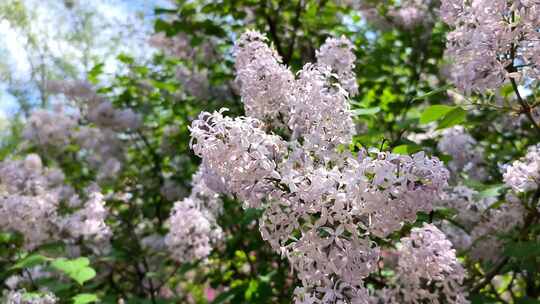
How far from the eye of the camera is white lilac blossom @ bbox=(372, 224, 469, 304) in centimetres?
284

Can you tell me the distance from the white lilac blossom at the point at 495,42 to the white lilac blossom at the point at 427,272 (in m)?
0.83

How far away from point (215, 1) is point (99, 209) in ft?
9.87

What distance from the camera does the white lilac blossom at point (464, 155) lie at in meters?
5.05

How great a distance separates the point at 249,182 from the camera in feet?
7.32

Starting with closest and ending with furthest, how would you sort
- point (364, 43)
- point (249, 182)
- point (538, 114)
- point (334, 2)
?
point (249, 182), point (538, 114), point (364, 43), point (334, 2)

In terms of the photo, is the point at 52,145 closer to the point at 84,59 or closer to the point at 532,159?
the point at 84,59

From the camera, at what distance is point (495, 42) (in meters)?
2.70

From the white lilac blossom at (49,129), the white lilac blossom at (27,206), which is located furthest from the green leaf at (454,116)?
the white lilac blossom at (49,129)

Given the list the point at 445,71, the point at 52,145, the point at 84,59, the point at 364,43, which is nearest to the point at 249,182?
the point at 364,43

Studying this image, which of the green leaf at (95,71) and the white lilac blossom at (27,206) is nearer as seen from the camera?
the white lilac blossom at (27,206)

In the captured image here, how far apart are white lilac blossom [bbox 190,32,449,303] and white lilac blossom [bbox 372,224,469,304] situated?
2.41ft

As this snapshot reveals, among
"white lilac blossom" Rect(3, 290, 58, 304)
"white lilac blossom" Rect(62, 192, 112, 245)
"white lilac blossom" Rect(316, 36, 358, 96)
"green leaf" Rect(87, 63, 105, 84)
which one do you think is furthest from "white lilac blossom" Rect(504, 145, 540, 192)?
"green leaf" Rect(87, 63, 105, 84)

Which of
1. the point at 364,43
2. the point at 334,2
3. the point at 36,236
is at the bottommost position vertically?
the point at 36,236

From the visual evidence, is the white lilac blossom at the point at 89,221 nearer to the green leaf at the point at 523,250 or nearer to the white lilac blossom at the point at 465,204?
the white lilac blossom at the point at 465,204
